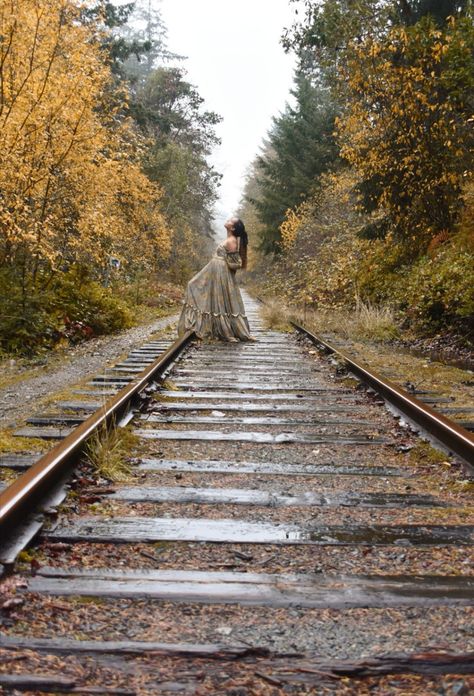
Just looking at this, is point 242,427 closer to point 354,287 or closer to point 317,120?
point 354,287

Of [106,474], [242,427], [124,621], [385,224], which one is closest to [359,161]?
[385,224]

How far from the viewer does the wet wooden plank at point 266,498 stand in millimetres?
3152

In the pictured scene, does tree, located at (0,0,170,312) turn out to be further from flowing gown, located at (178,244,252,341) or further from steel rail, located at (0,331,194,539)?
steel rail, located at (0,331,194,539)

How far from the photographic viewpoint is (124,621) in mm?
2033

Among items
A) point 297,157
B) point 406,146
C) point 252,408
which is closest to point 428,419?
point 252,408

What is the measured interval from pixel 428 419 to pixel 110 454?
221 centimetres

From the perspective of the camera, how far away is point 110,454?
3670 mm

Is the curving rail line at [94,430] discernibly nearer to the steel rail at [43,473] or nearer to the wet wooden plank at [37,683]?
the steel rail at [43,473]

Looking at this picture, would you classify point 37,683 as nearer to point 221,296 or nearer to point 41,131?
point 41,131

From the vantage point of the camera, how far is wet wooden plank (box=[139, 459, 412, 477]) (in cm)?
369

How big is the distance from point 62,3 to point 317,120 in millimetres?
26144

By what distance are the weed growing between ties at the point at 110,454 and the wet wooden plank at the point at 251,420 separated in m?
0.87

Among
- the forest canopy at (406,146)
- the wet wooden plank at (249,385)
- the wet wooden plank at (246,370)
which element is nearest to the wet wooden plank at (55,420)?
the wet wooden plank at (249,385)

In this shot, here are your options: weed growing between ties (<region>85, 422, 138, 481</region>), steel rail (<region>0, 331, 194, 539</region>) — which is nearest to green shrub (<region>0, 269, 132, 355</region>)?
steel rail (<region>0, 331, 194, 539</region>)
